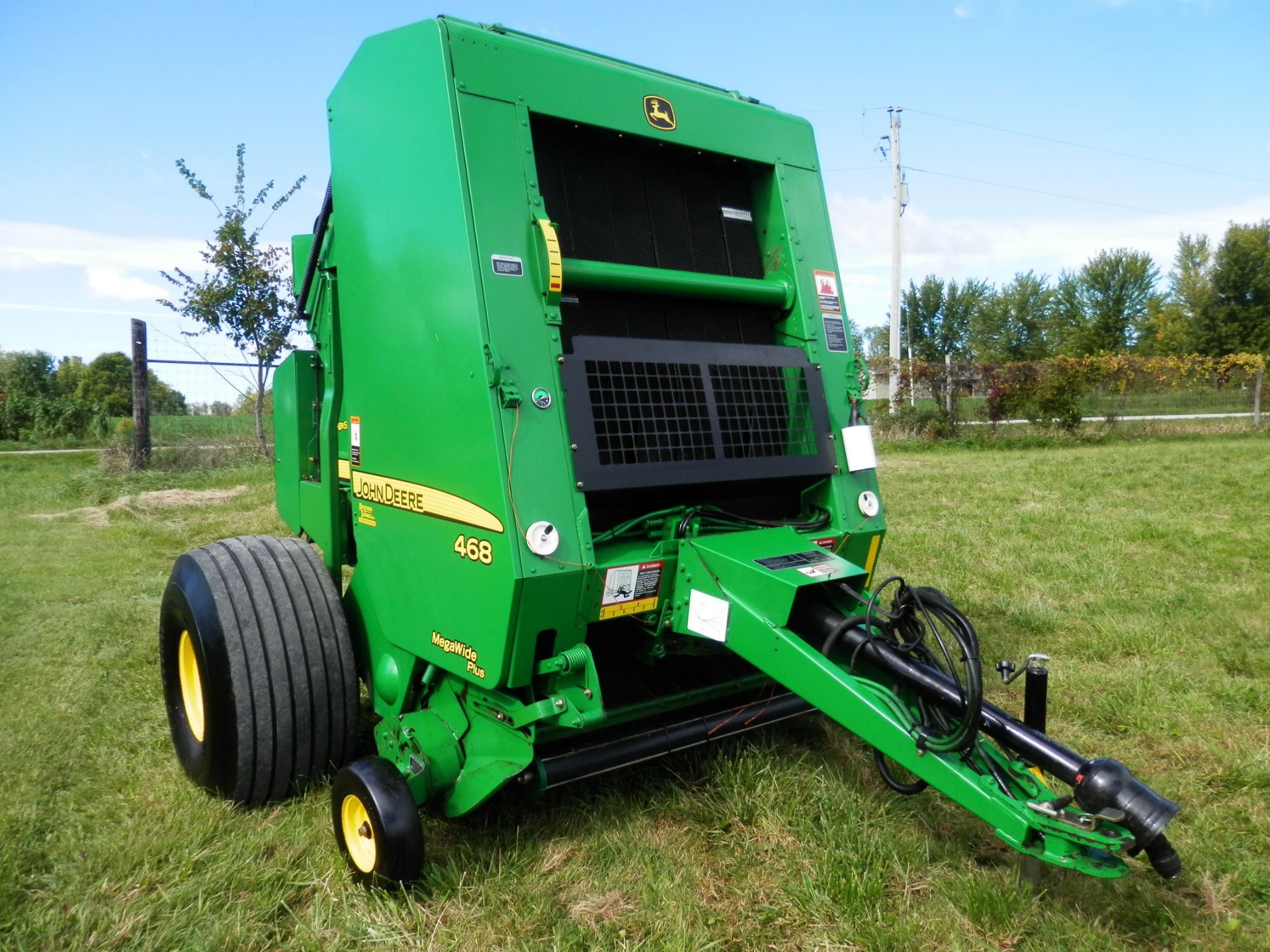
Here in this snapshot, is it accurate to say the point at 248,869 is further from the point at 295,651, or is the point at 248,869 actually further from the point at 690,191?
the point at 690,191

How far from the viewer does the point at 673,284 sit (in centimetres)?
314

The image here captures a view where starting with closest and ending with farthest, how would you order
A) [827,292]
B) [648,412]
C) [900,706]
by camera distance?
[900,706] → [648,412] → [827,292]

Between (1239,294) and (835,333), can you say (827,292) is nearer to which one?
(835,333)

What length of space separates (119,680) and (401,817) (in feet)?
9.66

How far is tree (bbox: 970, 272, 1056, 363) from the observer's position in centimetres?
5694

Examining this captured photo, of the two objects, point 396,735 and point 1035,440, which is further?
point 1035,440

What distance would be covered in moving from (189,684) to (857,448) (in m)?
2.80

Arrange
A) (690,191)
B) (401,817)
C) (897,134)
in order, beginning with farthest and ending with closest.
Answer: (897,134), (690,191), (401,817)

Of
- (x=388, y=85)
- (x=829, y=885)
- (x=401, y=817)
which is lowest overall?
(x=829, y=885)

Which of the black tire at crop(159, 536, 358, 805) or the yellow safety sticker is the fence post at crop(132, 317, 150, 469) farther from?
the yellow safety sticker

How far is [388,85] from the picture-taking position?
9.92 feet

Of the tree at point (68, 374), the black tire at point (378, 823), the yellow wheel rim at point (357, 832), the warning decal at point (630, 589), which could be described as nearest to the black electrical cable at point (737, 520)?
the warning decal at point (630, 589)

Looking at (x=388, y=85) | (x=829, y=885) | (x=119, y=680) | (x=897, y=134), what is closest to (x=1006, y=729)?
(x=829, y=885)

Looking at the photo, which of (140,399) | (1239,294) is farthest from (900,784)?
(1239,294)
